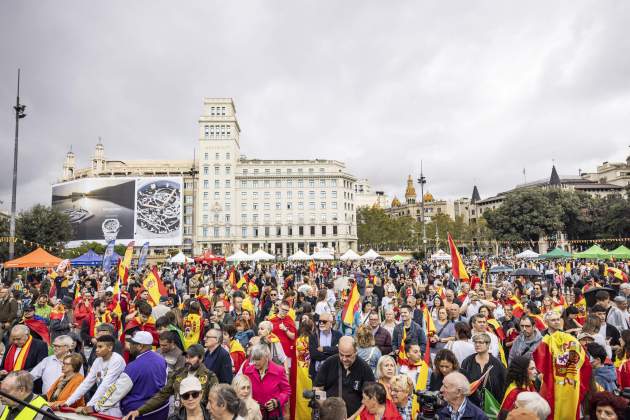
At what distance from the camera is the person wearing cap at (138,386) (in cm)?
420

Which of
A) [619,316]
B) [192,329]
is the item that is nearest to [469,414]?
[192,329]

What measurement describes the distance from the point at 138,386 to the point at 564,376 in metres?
4.36

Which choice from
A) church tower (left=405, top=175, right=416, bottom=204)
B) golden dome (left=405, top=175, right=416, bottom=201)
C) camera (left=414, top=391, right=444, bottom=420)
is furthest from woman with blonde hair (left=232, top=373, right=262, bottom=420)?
golden dome (left=405, top=175, right=416, bottom=201)

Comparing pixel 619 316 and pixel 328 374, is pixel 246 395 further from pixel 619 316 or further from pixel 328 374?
pixel 619 316

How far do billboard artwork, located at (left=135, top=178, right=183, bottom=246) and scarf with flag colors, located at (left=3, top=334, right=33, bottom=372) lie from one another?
7035 cm

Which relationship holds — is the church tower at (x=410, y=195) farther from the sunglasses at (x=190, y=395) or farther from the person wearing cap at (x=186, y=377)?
the sunglasses at (x=190, y=395)

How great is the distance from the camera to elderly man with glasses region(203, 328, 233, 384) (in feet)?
16.8

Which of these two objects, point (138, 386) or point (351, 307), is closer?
point (138, 386)

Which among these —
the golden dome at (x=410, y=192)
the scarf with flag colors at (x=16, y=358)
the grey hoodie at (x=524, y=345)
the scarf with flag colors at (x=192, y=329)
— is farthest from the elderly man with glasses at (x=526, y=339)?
the golden dome at (x=410, y=192)

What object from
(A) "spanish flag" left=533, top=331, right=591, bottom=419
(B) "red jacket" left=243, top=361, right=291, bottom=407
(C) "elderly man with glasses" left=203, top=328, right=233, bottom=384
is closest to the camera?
(A) "spanish flag" left=533, top=331, right=591, bottom=419

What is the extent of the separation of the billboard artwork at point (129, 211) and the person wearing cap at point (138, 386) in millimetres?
72082

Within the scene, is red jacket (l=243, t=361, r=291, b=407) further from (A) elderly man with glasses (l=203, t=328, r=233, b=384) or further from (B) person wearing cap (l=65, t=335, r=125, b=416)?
(B) person wearing cap (l=65, t=335, r=125, b=416)

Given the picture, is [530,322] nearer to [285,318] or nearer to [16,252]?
[285,318]

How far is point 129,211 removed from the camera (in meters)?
74.2
